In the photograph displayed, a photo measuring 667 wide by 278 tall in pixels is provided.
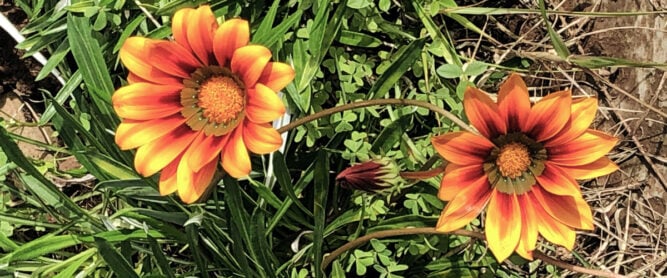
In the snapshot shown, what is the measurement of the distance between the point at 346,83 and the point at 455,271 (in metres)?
0.43

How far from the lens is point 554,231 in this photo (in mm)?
1165

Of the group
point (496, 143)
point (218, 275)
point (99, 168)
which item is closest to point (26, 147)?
point (99, 168)

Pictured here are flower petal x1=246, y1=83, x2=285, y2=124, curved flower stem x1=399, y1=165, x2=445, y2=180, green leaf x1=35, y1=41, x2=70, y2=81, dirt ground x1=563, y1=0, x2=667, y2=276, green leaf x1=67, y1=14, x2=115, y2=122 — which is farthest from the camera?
dirt ground x1=563, y1=0, x2=667, y2=276

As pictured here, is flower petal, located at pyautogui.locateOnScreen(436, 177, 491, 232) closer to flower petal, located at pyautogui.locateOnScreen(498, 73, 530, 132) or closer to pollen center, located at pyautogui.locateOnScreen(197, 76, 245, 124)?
flower petal, located at pyautogui.locateOnScreen(498, 73, 530, 132)

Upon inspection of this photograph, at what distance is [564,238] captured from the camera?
1.16 m

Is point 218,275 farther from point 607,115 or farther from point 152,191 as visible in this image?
point 607,115

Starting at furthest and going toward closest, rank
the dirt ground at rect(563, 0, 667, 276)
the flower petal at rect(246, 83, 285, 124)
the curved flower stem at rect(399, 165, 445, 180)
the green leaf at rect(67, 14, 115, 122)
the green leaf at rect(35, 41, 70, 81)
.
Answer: the dirt ground at rect(563, 0, 667, 276)
the green leaf at rect(35, 41, 70, 81)
the green leaf at rect(67, 14, 115, 122)
the curved flower stem at rect(399, 165, 445, 180)
the flower petal at rect(246, 83, 285, 124)

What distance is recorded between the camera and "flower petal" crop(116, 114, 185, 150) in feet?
3.79

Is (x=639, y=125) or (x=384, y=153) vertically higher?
(x=384, y=153)

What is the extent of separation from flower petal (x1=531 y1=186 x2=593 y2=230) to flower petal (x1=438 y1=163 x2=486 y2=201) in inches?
4.8

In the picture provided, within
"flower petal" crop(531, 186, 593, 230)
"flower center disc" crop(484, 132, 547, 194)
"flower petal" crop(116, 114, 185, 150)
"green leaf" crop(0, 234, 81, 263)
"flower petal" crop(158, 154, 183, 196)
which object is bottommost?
"green leaf" crop(0, 234, 81, 263)

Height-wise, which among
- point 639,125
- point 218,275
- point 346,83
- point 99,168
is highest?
point 346,83

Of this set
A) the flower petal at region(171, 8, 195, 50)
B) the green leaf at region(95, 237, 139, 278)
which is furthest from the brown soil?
the flower petal at region(171, 8, 195, 50)

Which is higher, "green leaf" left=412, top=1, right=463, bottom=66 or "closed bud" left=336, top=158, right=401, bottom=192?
"green leaf" left=412, top=1, right=463, bottom=66
